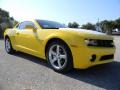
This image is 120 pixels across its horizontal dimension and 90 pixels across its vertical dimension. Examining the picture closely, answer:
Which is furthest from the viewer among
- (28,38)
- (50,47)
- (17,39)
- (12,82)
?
(17,39)

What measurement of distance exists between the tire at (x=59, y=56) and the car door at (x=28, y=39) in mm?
548

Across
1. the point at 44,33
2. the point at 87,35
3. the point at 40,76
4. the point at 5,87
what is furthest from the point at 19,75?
the point at 87,35

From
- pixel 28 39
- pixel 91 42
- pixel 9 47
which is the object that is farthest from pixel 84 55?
pixel 9 47

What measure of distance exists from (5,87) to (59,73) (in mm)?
1379

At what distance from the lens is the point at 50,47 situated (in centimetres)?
526

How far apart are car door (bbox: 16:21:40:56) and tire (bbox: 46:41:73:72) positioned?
548 millimetres

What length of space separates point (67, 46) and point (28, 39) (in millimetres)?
1649

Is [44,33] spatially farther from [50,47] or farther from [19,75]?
[19,75]

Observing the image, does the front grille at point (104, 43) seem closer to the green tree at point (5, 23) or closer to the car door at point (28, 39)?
the car door at point (28, 39)

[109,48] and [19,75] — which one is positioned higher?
[109,48]

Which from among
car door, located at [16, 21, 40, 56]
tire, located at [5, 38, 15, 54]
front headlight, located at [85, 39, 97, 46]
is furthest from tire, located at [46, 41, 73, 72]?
tire, located at [5, 38, 15, 54]

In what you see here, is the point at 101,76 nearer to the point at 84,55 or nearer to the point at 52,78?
the point at 84,55

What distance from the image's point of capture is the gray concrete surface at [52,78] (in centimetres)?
400

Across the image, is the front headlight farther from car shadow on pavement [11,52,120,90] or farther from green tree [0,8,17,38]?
green tree [0,8,17,38]
